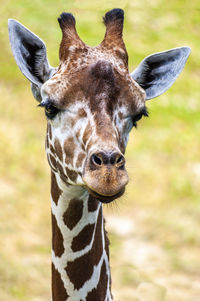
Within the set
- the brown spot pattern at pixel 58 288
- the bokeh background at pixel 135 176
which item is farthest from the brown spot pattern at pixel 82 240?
the bokeh background at pixel 135 176

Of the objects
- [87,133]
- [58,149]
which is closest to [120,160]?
[87,133]

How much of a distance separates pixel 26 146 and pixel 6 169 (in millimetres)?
964

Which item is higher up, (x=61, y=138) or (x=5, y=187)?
(x=5, y=187)

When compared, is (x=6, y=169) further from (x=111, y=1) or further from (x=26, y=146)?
(x=111, y=1)

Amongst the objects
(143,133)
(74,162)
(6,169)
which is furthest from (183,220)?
(74,162)

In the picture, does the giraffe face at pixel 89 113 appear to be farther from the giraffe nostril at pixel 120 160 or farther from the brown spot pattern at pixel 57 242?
the brown spot pattern at pixel 57 242

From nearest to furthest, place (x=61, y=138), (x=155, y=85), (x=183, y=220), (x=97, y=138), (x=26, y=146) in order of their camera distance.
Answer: (x=97, y=138), (x=61, y=138), (x=155, y=85), (x=183, y=220), (x=26, y=146)

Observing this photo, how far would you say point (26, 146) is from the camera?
48.2 ft

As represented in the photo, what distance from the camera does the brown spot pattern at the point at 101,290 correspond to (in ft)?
17.8

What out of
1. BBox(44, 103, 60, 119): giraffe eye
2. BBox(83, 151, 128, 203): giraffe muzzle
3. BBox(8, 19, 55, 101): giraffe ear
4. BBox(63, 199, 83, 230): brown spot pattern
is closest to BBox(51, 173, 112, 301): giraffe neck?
BBox(63, 199, 83, 230): brown spot pattern

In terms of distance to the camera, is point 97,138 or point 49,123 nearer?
point 97,138

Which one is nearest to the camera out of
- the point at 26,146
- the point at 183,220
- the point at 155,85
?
the point at 155,85

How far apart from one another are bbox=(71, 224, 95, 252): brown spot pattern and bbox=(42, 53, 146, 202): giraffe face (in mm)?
524

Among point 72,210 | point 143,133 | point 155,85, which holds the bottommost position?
point 72,210
